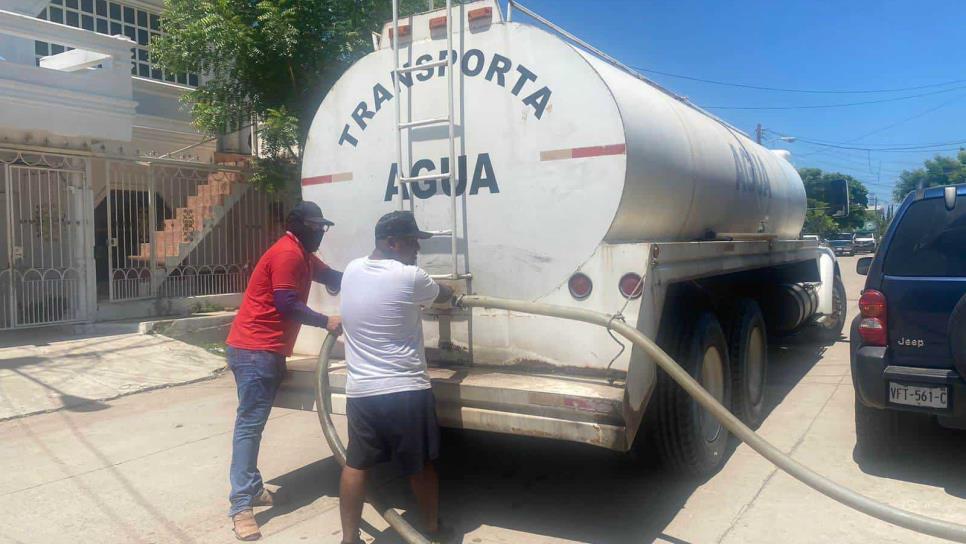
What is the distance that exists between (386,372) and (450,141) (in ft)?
4.92

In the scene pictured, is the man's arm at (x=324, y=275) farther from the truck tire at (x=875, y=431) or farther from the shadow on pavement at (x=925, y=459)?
the shadow on pavement at (x=925, y=459)

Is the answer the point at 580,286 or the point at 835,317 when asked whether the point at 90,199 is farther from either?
the point at 835,317

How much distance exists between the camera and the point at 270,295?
429 centimetres

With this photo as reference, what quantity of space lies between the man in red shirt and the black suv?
3417 millimetres

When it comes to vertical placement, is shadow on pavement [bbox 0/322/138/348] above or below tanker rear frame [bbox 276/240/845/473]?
below

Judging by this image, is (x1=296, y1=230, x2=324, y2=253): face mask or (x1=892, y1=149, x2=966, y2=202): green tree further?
(x1=892, y1=149, x2=966, y2=202): green tree

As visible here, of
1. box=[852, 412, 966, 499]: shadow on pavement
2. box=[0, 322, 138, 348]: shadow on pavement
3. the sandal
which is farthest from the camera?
box=[0, 322, 138, 348]: shadow on pavement

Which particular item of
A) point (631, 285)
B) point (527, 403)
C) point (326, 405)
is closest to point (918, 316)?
point (631, 285)

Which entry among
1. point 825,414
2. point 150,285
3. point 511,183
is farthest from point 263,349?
point 150,285

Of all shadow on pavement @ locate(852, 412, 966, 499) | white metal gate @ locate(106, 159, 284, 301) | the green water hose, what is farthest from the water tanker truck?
white metal gate @ locate(106, 159, 284, 301)

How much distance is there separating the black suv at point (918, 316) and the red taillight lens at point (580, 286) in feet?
6.79

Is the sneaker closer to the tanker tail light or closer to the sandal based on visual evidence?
the sandal

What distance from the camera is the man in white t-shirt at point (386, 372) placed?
3.73m

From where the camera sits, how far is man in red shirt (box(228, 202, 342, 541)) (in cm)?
418
